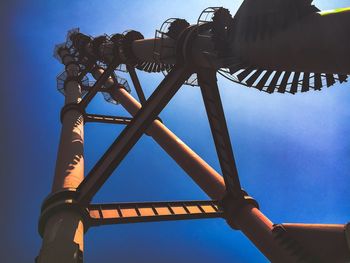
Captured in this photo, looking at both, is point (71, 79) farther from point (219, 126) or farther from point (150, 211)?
point (150, 211)

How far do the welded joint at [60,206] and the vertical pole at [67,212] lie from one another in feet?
0.23

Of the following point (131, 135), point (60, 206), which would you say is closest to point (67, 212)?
point (60, 206)

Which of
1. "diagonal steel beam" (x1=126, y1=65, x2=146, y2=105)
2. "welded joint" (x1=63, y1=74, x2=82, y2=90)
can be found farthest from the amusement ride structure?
"welded joint" (x1=63, y1=74, x2=82, y2=90)

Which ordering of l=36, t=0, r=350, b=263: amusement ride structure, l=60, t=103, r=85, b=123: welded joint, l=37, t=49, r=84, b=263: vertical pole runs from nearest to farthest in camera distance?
l=36, t=0, r=350, b=263: amusement ride structure, l=37, t=49, r=84, b=263: vertical pole, l=60, t=103, r=85, b=123: welded joint

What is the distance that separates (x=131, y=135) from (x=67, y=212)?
299 centimetres

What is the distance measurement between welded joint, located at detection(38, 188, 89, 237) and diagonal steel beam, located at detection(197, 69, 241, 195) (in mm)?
4965

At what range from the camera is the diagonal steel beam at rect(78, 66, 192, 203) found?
1064cm

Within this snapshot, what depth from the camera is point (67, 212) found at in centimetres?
1006

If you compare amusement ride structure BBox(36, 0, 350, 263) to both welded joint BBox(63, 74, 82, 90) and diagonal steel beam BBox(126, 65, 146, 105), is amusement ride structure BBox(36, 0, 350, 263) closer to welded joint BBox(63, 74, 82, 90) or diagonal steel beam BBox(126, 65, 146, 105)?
diagonal steel beam BBox(126, 65, 146, 105)

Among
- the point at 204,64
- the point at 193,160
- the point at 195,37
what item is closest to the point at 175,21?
the point at 195,37

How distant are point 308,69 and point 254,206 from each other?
6.79 m

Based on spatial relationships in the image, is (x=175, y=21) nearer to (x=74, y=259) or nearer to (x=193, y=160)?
(x=193, y=160)

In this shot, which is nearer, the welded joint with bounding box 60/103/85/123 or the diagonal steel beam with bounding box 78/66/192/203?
the diagonal steel beam with bounding box 78/66/192/203

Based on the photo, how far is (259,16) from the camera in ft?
23.5
